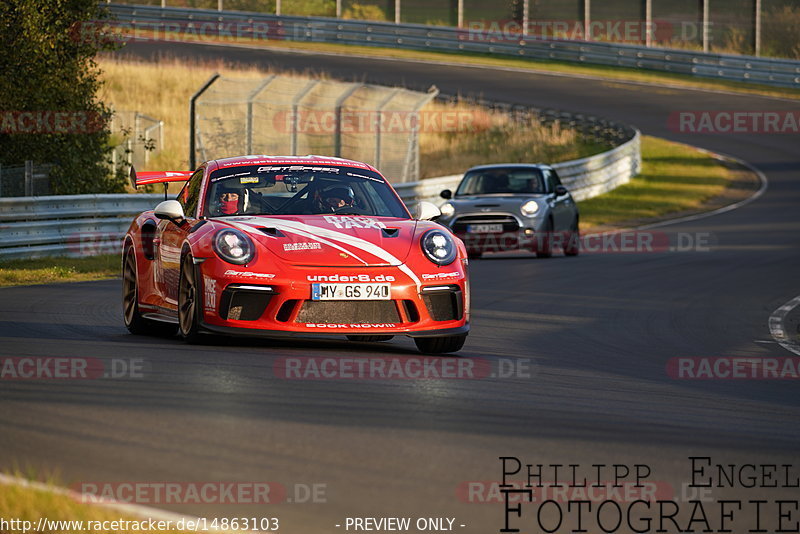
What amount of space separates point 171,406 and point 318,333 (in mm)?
2289

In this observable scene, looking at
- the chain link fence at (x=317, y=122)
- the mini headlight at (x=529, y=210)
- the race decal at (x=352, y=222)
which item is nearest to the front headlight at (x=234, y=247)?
the race decal at (x=352, y=222)

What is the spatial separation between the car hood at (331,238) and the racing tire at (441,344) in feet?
2.33

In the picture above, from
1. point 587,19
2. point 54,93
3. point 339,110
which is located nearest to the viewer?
point 54,93

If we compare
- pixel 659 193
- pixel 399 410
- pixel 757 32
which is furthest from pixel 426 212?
pixel 757 32

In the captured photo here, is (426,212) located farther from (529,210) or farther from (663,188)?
(663,188)

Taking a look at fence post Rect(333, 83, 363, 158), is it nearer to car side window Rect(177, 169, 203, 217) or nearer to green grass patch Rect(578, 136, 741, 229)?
green grass patch Rect(578, 136, 741, 229)


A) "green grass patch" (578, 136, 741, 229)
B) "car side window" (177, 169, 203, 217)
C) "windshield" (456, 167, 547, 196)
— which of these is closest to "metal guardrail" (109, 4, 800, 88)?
"green grass patch" (578, 136, 741, 229)

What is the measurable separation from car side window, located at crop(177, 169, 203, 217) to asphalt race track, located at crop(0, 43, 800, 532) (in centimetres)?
109

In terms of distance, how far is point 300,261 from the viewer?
30.6 ft

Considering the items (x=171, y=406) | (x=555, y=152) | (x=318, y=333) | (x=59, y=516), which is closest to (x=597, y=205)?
(x=555, y=152)

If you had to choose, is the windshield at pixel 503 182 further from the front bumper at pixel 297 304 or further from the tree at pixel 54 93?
the front bumper at pixel 297 304

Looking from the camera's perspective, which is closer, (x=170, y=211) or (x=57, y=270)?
(x=170, y=211)

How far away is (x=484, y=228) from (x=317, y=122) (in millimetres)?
10637

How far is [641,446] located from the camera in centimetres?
657
